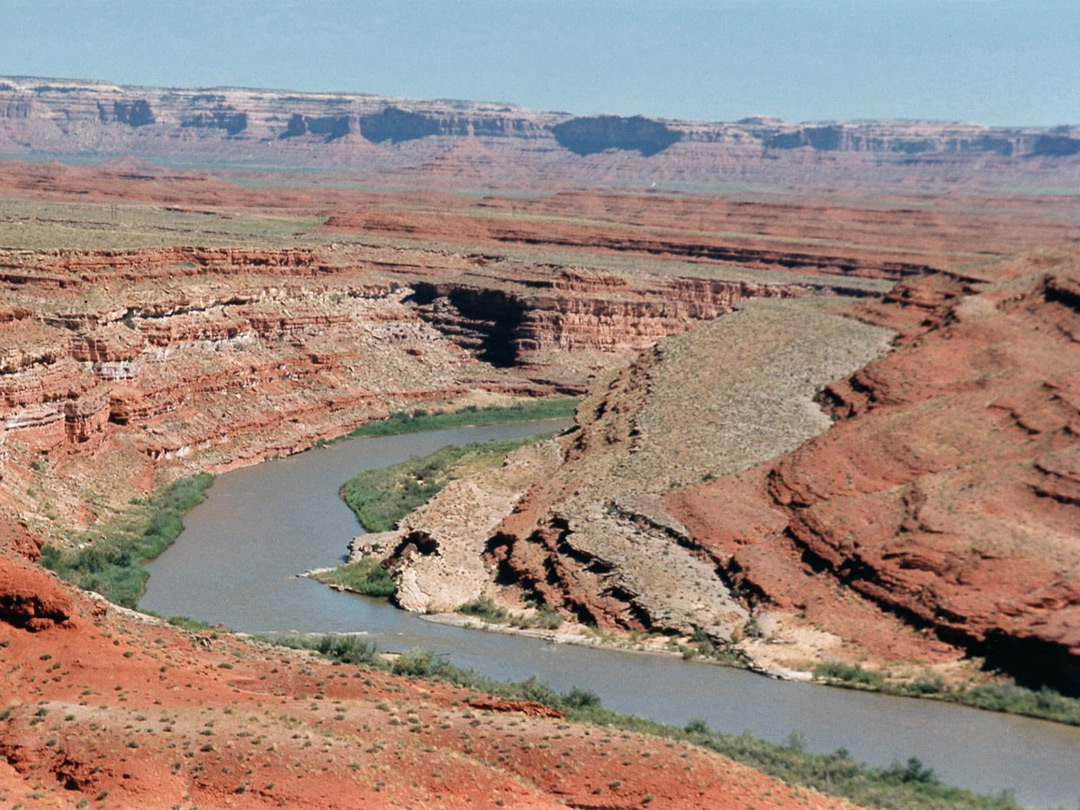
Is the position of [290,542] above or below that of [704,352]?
below

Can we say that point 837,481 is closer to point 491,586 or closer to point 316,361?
point 491,586

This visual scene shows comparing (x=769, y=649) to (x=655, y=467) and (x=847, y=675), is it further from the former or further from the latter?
(x=655, y=467)

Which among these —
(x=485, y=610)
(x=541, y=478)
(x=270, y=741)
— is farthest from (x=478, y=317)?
(x=270, y=741)

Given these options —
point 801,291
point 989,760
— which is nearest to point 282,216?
point 801,291

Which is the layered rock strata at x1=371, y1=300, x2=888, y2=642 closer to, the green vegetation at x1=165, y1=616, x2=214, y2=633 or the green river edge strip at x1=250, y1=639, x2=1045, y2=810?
the green river edge strip at x1=250, y1=639, x2=1045, y2=810

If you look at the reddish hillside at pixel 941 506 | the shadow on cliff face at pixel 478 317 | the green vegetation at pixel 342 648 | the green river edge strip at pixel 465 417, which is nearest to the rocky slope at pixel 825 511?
the reddish hillside at pixel 941 506

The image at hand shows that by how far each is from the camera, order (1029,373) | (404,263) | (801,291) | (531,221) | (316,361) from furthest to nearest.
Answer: (531,221)
(801,291)
(404,263)
(316,361)
(1029,373)
